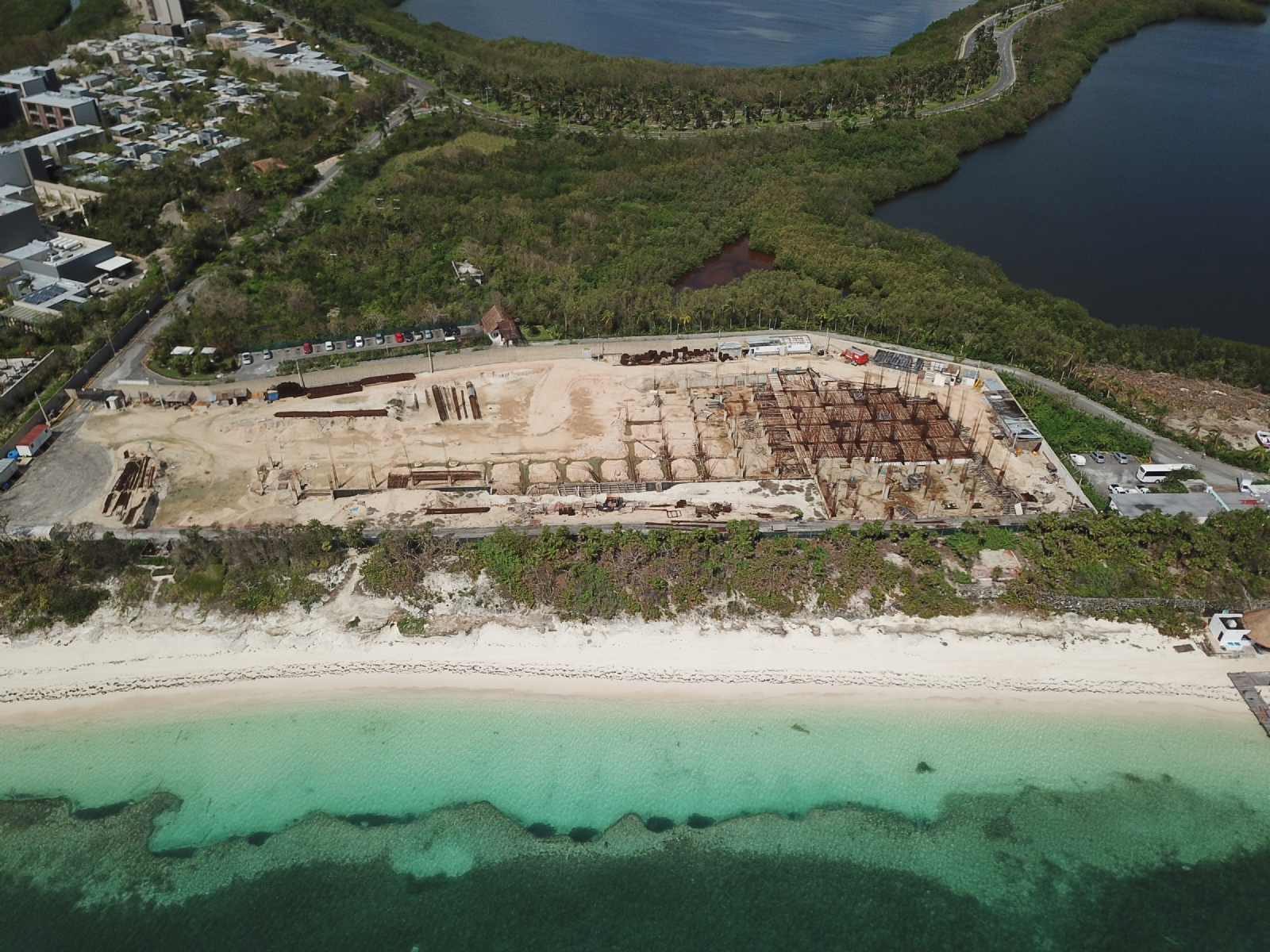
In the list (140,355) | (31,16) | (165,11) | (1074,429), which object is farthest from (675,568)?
(31,16)

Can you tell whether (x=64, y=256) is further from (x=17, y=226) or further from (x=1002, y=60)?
(x=1002, y=60)

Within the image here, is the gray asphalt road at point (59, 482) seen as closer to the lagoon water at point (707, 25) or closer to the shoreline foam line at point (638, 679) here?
the shoreline foam line at point (638, 679)

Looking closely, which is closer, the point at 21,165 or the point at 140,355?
the point at 140,355

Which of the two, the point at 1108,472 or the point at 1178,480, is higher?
the point at 1108,472

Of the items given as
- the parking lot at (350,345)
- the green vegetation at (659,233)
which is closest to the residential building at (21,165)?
the green vegetation at (659,233)

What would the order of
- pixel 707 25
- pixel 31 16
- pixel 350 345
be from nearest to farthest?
1. pixel 350 345
2. pixel 31 16
3. pixel 707 25
